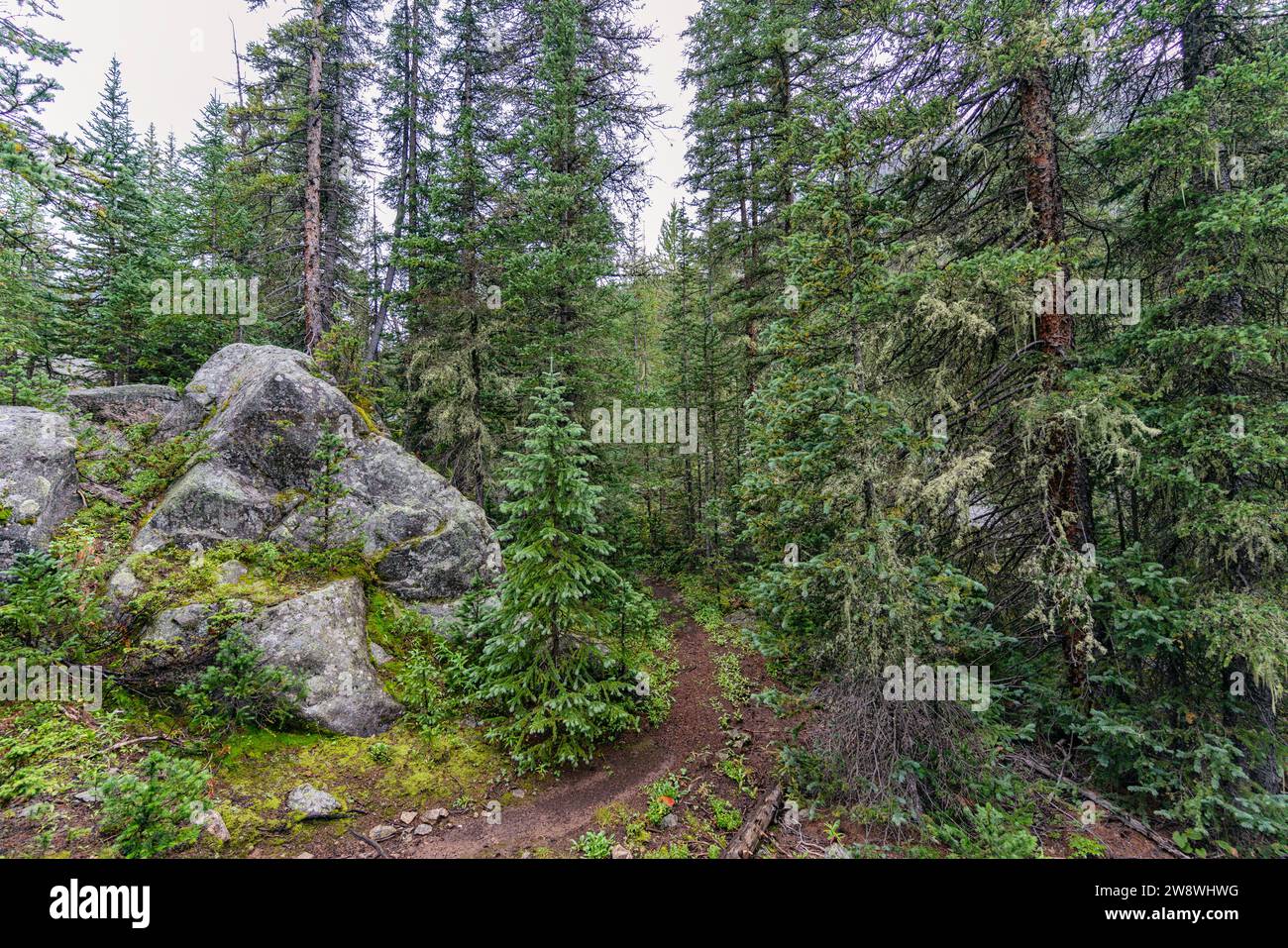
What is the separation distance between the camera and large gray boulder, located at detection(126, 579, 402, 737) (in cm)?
588

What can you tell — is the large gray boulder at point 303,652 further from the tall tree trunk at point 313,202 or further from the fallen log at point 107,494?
the tall tree trunk at point 313,202

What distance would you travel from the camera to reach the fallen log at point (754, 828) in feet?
15.6

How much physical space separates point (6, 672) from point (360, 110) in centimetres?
1825

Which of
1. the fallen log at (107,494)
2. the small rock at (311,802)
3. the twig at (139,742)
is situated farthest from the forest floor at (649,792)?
the fallen log at (107,494)

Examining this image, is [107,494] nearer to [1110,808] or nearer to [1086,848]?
[1086,848]

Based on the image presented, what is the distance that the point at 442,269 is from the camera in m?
10.8

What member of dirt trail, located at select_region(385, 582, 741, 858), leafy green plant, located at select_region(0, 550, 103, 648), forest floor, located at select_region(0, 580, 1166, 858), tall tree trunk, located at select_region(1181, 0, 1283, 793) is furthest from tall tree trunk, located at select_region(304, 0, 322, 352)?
tall tree trunk, located at select_region(1181, 0, 1283, 793)

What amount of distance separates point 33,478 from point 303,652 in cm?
464

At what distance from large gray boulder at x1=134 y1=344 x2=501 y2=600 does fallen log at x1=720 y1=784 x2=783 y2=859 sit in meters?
5.80

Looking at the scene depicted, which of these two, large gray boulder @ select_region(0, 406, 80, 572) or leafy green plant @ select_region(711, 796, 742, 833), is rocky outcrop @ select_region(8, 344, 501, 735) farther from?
leafy green plant @ select_region(711, 796, 742, 833)

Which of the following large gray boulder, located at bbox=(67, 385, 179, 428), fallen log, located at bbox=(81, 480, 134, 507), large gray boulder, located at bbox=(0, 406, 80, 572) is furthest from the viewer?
large gray boulder, located at bbox=(67, 385, 179, 428)

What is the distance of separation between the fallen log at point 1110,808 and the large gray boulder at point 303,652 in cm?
853

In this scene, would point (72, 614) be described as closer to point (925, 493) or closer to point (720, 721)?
point (720, 721)
